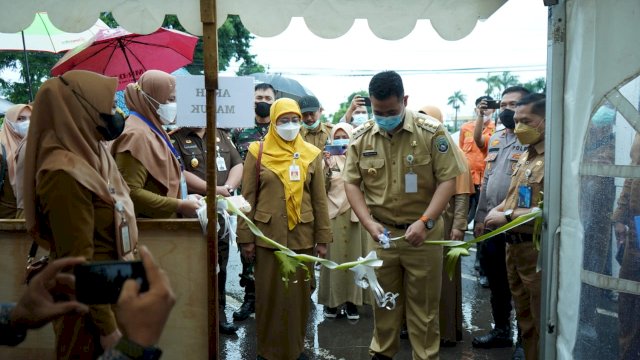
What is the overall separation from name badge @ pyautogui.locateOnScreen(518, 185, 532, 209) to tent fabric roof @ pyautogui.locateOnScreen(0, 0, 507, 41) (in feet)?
4.13

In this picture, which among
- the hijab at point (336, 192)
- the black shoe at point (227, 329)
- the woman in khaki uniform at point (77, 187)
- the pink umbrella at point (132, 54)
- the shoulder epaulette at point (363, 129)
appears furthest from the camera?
the pink umbrella at point (132, 54)

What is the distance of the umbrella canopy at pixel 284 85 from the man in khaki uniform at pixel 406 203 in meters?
6.45

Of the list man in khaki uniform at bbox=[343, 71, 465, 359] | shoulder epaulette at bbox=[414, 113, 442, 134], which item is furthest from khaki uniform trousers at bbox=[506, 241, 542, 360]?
shoulder epaulette at bbox=[414, 113, 442, 134]

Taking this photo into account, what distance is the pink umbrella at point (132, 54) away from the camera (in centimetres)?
658

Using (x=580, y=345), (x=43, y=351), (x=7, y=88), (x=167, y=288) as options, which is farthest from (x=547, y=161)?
(x=7, y=88)

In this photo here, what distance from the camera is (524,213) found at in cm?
410

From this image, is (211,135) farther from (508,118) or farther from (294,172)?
(508,118)

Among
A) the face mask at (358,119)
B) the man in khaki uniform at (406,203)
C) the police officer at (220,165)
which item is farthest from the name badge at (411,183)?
the face mask at (358,119)

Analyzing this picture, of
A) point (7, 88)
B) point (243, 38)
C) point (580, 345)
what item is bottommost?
point (580, 345)

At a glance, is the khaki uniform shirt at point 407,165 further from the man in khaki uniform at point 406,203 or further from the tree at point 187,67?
the tree at point 187,67

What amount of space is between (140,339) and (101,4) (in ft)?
8.15

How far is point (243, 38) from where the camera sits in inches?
1035

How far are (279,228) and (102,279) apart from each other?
9.26 ft

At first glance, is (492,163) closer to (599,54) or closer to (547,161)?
(547,161)
